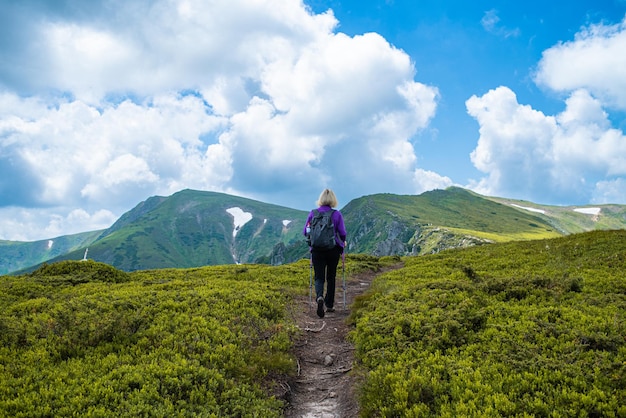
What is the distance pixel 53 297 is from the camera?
17609 mm

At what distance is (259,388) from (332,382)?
7.81 feet

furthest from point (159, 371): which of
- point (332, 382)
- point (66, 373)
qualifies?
point (332, 382)

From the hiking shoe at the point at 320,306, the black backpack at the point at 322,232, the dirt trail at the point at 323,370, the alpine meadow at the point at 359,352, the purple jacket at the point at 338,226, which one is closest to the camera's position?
the alpine meadow at the point at 359,352

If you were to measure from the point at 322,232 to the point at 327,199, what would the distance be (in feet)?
5.74

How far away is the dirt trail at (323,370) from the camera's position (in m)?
9.26

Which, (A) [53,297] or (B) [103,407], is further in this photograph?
(A) [53,297]

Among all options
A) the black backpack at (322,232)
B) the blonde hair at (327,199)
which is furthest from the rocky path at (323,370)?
the blonde hair at (327,199)

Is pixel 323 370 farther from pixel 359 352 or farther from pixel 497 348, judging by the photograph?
pixel 497 348

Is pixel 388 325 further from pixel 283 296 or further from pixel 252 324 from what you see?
pixel 283 296

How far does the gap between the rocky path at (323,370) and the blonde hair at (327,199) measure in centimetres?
510

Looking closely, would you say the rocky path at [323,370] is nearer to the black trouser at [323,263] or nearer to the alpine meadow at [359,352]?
the alpine meadow at [359,352]

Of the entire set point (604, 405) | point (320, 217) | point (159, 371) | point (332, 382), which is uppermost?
point (320, 217)

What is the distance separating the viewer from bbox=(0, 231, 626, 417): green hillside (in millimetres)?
7641

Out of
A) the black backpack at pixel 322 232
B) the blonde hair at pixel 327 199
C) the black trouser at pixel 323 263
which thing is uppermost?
the blonde hair at pixel 327 199
